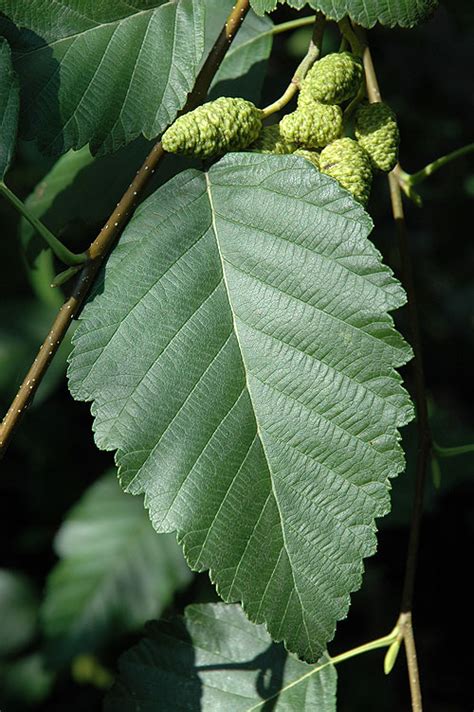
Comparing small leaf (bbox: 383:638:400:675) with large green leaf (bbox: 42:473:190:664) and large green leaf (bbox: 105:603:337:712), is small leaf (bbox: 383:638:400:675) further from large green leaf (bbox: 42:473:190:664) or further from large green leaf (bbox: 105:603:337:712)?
large green leaf (bbox: 42:473:190:664)

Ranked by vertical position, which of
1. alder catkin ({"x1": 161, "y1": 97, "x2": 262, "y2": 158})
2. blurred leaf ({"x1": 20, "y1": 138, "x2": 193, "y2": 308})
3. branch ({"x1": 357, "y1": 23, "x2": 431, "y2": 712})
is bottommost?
branch ({"x1": 357, "y1": 23, "x2": 431, "y2": 712})

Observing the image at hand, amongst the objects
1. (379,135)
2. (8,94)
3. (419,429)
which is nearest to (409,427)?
(419,429)

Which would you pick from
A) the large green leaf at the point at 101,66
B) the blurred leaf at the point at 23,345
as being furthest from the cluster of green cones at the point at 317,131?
the blurred leaf at the point at 23,345

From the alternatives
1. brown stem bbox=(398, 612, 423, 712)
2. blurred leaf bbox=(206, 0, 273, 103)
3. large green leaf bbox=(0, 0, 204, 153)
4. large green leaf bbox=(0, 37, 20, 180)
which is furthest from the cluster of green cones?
brown stem bbox=(398, 612, 423, 712)

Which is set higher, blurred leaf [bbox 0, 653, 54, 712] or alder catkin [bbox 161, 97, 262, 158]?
alder catkin [bbox 161, 97, 262, 158]

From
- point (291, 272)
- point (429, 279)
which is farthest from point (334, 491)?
point (429, 279)

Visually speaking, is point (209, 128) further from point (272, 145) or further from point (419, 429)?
point (419, 429)
